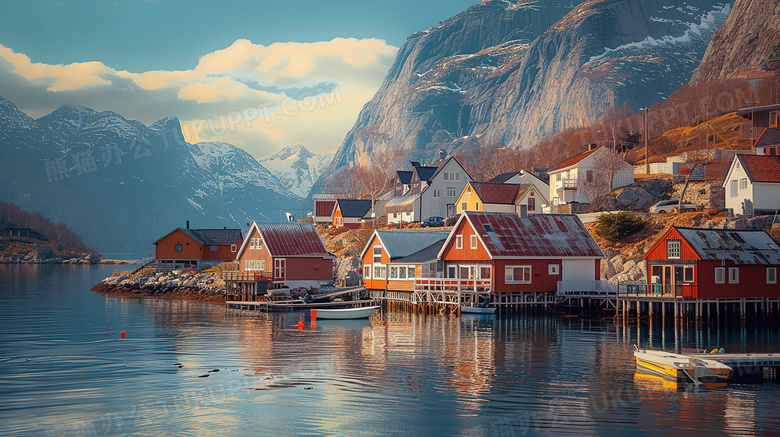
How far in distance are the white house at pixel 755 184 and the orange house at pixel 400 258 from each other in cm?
3120

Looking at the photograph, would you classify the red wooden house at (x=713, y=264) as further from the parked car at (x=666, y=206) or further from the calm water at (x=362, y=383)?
the parked car at (x=666, y=206)

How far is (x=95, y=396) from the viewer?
31.8 metres

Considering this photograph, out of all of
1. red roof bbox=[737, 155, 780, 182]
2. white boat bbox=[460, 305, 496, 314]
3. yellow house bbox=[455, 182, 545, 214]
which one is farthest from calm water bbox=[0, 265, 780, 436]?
yellow house bbox=[455, 182, 545, 214]

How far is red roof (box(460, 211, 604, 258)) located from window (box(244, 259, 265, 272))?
85.8 feet

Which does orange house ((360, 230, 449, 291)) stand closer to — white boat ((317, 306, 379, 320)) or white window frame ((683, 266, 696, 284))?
white boat ((317, 306, 379, 320))

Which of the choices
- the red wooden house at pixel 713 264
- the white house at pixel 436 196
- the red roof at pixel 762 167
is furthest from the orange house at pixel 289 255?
the red roof at pixel 762 167

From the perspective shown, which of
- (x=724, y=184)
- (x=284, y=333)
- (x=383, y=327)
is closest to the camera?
(x=284, y=333)

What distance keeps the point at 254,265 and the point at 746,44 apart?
150069 millimetres

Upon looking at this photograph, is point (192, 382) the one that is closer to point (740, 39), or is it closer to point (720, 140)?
point (720, 140)

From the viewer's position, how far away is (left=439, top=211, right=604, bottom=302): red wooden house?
220 feet

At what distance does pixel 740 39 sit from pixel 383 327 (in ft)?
541

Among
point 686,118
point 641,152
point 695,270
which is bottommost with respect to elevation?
point 695,270

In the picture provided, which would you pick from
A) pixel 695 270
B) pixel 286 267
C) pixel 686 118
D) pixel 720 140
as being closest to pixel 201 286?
pixel 286 267

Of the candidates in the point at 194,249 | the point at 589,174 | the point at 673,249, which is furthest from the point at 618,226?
the point at 194,249
